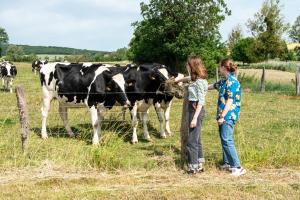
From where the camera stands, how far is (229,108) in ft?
22.9

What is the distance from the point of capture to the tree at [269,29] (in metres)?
26.5

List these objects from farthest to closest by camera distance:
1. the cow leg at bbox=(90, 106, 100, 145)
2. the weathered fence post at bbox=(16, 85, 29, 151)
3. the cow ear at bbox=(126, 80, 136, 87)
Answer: the cow ear at bbox=(126, 80, 136, 87) → the cow leg at bbox=(90, 106, 100, 145) → the weathered fence post at bbox=(16, 85, 29, 151)

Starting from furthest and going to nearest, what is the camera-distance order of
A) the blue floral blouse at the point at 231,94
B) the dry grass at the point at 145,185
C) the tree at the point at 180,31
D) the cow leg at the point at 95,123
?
the tree at the point at 180,31
the cow leg at the point at 95,123
the blue floral blouse at the point at 231,94
the dry grass at the point at 145,185

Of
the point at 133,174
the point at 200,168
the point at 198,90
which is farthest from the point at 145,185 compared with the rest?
the point at 198,90

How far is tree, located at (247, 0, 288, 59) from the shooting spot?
26534 mm

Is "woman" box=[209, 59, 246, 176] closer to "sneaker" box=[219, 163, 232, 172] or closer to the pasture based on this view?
"sneaker" box=[219, 163, 232, 172]

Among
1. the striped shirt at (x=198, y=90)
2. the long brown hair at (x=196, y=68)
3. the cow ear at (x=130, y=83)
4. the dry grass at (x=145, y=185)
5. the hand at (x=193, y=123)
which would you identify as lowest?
the dry grass at (x=145, y=185)

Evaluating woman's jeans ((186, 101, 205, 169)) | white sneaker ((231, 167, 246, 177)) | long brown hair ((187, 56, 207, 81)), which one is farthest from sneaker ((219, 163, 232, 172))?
long brown hair ((187, 56, 207, 81))

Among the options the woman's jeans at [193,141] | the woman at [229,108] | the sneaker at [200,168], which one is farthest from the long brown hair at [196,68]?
the sneaker at [200,168]

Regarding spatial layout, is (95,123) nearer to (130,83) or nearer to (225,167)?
(130,83)

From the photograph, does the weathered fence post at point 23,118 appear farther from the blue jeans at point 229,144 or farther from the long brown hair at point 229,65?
the long brown hair at point 229,65

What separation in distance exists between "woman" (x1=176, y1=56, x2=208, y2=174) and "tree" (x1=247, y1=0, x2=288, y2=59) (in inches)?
→ 821

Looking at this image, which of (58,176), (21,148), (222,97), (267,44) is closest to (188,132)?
(222,97)

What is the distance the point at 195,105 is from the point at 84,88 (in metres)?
4.65
